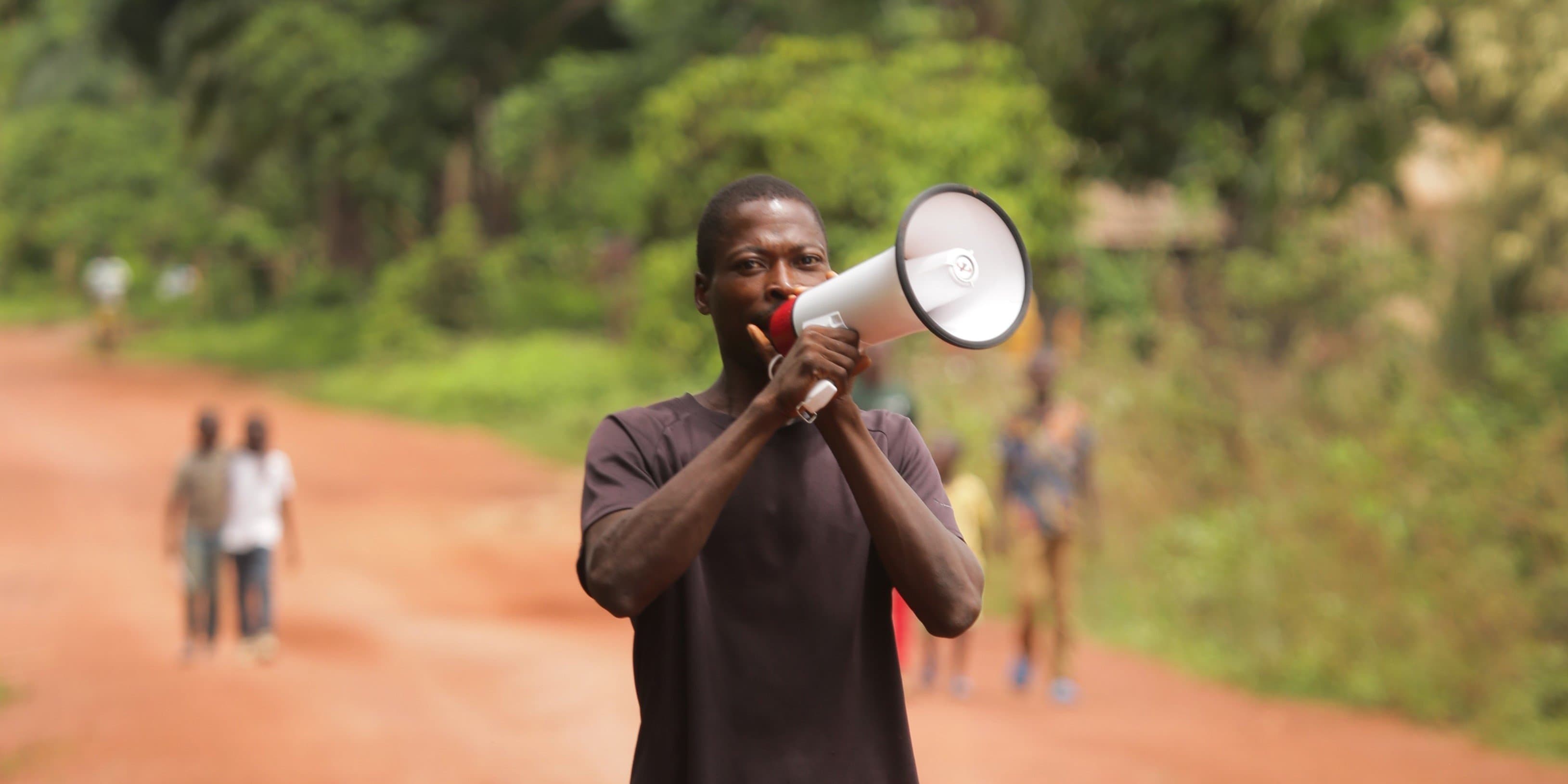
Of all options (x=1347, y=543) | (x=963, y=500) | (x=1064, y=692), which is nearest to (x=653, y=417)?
(x=963, y=500)

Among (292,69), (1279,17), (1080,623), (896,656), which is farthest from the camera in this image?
(292,69)

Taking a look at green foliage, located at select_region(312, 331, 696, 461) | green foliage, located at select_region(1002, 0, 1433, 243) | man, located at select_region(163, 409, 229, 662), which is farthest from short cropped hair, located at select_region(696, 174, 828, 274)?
green foliage, located at select_region(312, 331, 696, 461)

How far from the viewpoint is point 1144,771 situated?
653cm

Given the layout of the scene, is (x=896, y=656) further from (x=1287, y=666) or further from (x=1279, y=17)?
(x=1279, y=17)

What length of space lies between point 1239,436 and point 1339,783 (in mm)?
3865

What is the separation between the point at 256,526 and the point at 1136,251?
12911 mm

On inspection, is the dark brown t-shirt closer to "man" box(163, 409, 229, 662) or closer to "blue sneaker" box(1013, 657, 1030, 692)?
"blue sneaker" box(1013, 657, 1030, 692)

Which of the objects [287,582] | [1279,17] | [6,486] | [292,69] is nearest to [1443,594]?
[1279,17]

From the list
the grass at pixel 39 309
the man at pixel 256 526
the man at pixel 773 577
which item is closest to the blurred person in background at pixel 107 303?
the grass at pixel 39 309

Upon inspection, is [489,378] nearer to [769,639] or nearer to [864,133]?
[864,133]

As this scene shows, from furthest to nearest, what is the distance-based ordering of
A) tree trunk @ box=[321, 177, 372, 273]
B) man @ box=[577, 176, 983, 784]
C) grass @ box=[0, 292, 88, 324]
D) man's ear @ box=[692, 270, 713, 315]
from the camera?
grass @ box=[0, 292, 88, 324], tree trunk @ box=[321, 177, 372, 273], man's ear @ box=[692, 270, 713, 315], man @ box=[577, 176, 983, 784]

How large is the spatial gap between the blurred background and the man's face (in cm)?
609

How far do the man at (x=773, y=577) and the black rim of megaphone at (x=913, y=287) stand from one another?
204 mm

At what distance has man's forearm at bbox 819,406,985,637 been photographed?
1.86m
